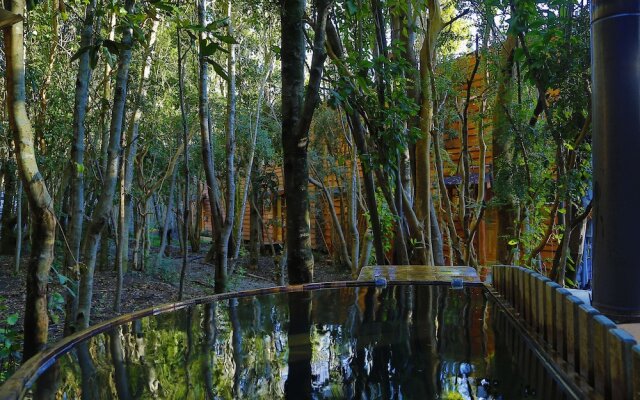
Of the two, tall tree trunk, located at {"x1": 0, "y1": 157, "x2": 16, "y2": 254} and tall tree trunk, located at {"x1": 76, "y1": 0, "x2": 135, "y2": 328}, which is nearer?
tall tree trunk, located at {"x1": 76, "y1": 0, "x2": 135, "y2": 328}

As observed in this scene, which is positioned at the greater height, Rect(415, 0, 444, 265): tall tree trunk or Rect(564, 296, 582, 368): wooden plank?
Rect(415, 0, 444, 265): tall tree trunk

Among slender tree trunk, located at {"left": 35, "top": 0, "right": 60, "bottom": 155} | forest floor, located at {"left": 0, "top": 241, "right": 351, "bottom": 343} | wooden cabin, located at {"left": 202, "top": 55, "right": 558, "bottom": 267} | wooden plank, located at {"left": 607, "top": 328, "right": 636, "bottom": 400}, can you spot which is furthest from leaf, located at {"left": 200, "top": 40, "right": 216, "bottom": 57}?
slender tree trunk, located at {"left": 35, "top": 0, "right": 60, "bottom": 155}

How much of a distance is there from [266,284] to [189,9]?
7074 mm

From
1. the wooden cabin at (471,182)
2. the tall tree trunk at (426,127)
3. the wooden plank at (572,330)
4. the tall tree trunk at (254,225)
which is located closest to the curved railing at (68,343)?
the wooden plank at (572,330)

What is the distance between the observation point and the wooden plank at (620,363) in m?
1.23

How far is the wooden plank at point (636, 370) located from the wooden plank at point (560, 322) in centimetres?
57

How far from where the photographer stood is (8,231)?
15328mm

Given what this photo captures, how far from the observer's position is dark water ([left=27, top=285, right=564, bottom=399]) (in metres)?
1.58

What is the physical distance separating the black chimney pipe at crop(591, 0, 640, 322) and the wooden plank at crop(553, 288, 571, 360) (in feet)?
2.41

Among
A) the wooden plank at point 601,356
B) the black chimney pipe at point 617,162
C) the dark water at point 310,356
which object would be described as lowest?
the dark water at point 310,356

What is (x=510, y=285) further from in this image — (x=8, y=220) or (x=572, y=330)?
(x=8, y=220)

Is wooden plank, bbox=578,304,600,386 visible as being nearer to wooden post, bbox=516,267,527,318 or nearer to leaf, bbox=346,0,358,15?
wooden post, bbox=516,267,527,318

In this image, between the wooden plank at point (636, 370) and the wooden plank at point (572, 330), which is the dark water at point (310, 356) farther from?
the wooden plank at point (636, 370)

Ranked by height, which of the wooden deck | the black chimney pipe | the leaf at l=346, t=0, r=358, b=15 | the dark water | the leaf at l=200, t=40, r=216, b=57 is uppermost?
the leaf at l=346, t=0, r=358, b=15
